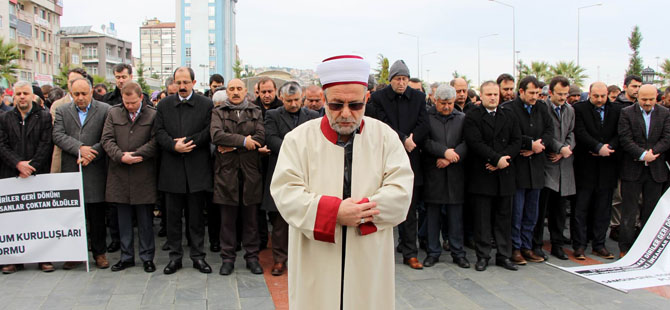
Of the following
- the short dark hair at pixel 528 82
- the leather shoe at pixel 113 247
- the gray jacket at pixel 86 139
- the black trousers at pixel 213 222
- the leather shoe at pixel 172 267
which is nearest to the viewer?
the leather shoe at pixel 172 267

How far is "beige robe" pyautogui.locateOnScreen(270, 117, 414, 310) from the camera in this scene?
9.50 feet

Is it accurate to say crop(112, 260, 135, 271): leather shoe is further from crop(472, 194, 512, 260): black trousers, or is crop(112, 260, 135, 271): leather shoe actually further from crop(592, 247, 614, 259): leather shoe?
crop(592, 247, 614, 259): leather shoe

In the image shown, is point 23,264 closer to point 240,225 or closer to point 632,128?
point 240,225

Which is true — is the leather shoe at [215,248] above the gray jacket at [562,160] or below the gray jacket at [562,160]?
below

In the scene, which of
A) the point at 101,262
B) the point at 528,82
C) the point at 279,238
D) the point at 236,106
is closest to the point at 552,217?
the point at 528,82

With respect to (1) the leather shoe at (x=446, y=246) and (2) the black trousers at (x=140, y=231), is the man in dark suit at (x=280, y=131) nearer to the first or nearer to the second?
(2) the black trousers at (x=140, y=231)

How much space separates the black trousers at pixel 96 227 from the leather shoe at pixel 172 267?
96 cm

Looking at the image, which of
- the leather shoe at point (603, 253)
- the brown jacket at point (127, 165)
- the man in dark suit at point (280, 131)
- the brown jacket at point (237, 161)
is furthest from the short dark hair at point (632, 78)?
the brown jacket at point (127, 165)

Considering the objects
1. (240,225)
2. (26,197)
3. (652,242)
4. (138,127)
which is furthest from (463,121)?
(26,197)

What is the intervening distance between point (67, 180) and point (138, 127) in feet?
3.38

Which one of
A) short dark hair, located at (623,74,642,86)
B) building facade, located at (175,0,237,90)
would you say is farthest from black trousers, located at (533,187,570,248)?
building facade, located at (175,0,237,90)

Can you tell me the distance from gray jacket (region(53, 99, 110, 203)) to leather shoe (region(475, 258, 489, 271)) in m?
4.60

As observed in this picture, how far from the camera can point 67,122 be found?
6.35 meters

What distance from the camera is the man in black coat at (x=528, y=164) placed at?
21.6 ft
